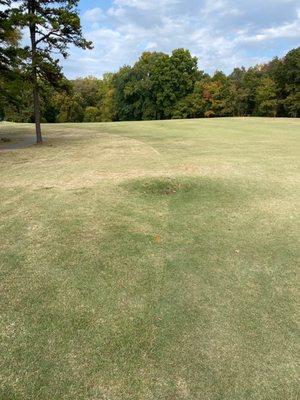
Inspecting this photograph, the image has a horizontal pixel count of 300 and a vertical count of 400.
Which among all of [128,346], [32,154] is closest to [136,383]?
[128,346]

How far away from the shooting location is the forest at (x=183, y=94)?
42.9 metres

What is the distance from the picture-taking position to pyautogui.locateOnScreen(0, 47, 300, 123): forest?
141 feet

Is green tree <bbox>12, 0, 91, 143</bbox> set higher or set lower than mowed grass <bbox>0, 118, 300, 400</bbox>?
higher

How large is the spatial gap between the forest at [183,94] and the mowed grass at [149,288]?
36.5 m

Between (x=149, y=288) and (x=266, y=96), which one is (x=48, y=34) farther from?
(x=266, y=96)

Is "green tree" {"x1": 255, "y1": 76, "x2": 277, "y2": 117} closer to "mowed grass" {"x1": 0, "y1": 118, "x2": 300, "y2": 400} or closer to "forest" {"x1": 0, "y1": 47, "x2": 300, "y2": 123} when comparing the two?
"forest" {"x1": 0, "y1": 47, "x2": 300, "y2": 123}

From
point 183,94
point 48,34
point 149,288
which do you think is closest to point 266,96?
point 183,94

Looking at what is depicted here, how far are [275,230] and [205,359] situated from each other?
11.0ft

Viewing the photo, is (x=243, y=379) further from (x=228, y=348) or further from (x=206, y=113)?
(x=206, y=113)

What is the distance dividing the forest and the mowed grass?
36.5 m

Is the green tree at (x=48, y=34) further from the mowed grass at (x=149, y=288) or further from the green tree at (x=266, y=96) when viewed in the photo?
the green tree at (x=266, y=96)

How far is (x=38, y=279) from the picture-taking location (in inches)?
181

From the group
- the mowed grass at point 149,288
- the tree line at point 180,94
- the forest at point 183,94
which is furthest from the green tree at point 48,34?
the forest at point 183,94

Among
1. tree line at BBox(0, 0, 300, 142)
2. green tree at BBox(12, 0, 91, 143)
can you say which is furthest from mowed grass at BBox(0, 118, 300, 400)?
tree line at BBox(0, 0, 300, 142)
